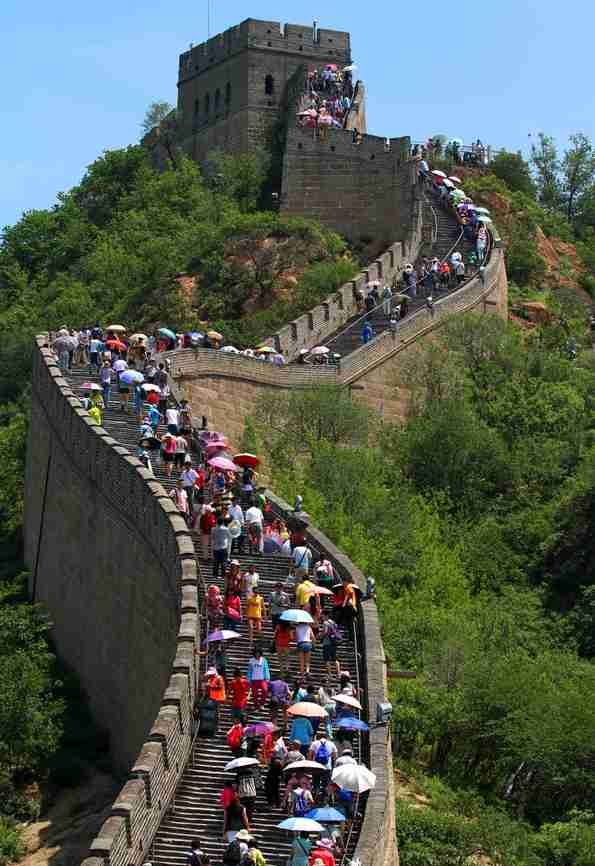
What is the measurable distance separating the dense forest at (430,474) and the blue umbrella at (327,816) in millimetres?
6101

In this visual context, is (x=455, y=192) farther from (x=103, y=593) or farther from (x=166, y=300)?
(x=103, y=593)

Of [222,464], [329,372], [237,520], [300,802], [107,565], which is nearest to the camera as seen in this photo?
[300,802]

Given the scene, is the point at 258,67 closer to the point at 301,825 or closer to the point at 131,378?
the point at 131,378

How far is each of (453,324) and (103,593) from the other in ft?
71.7

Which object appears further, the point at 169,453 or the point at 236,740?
the point at 169,453

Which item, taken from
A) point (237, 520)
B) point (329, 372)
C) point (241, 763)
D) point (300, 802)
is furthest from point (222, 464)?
point (329, 372)

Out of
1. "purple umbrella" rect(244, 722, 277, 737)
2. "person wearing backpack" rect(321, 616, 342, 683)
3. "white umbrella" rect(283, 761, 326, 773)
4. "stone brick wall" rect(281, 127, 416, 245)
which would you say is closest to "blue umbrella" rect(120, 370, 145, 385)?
"person wearing backpack" rect(321, 616, 342, 683)

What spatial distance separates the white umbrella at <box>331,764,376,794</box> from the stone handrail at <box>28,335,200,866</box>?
7.35 ft

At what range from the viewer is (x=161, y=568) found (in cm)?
3553

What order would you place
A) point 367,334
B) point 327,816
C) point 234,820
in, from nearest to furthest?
point 327,816
point 234,820
point 367,334

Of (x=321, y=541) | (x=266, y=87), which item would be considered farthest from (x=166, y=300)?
(x=321, y=541)

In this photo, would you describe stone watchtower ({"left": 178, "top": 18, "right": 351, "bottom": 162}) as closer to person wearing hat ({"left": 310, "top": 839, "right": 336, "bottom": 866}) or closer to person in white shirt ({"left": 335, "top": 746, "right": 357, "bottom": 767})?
person in white shirt ({"left": 335, "top": 746, "right": 357, "bottom": 767})

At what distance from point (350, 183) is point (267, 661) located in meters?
44.2

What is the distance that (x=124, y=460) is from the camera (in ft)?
127
